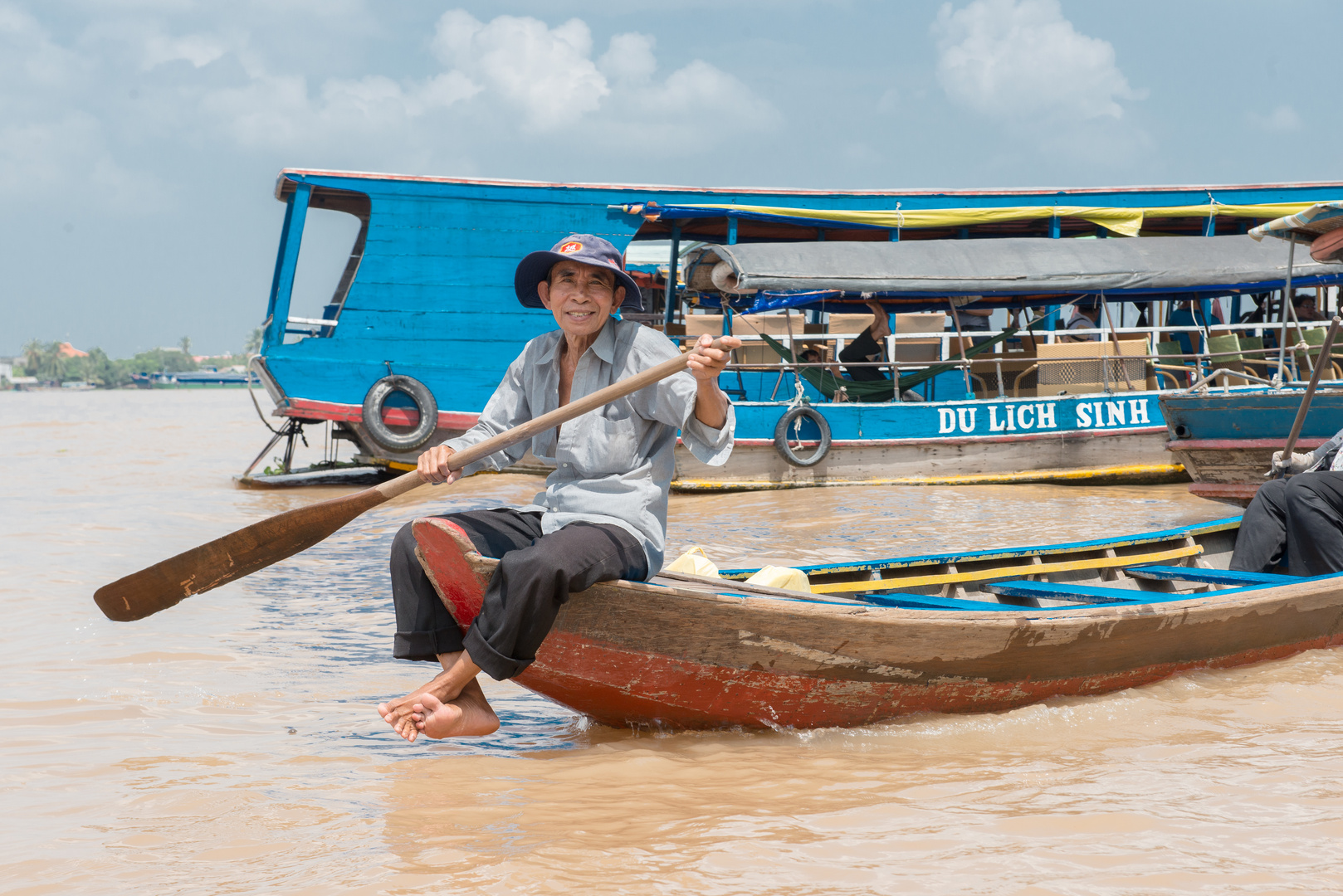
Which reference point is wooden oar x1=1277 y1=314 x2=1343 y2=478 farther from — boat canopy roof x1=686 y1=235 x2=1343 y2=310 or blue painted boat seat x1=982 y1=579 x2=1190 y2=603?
boat canopy roof x1=686 y1=235 x2=1343 y2=310

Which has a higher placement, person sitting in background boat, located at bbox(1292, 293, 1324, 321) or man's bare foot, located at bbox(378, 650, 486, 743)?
person sitting in background boat, located at bbox(1292, 293, 1324, 321)

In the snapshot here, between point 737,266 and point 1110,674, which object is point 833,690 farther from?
point 737,266

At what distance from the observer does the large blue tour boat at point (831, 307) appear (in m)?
9.73

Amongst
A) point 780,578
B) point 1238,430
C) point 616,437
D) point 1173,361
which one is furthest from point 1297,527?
point 1173,361

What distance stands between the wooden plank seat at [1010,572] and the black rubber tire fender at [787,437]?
4.93 metres

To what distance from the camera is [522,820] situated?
2.57m

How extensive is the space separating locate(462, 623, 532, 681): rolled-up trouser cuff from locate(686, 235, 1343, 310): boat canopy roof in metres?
6.92

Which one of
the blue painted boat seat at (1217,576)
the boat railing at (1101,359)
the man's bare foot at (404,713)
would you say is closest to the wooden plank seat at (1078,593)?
the blue painted boat seat at (1217,576)

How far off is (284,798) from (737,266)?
7059 millimetres

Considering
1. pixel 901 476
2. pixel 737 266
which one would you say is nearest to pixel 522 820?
pixel 737 266

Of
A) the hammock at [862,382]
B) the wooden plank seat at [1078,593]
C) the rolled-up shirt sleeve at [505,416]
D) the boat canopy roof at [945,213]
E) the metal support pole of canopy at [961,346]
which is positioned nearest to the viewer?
the rolled-up shirt sleeve at [505,416]

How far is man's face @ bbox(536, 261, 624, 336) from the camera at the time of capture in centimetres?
278

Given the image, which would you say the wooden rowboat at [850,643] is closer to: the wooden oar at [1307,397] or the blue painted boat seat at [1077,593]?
the blue painted boat seat at [1077,593]

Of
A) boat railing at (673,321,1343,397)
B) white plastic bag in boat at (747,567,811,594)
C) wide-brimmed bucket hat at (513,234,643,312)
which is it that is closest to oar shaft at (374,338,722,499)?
wide-brimmed bucket hat at (513,234,643,312)
